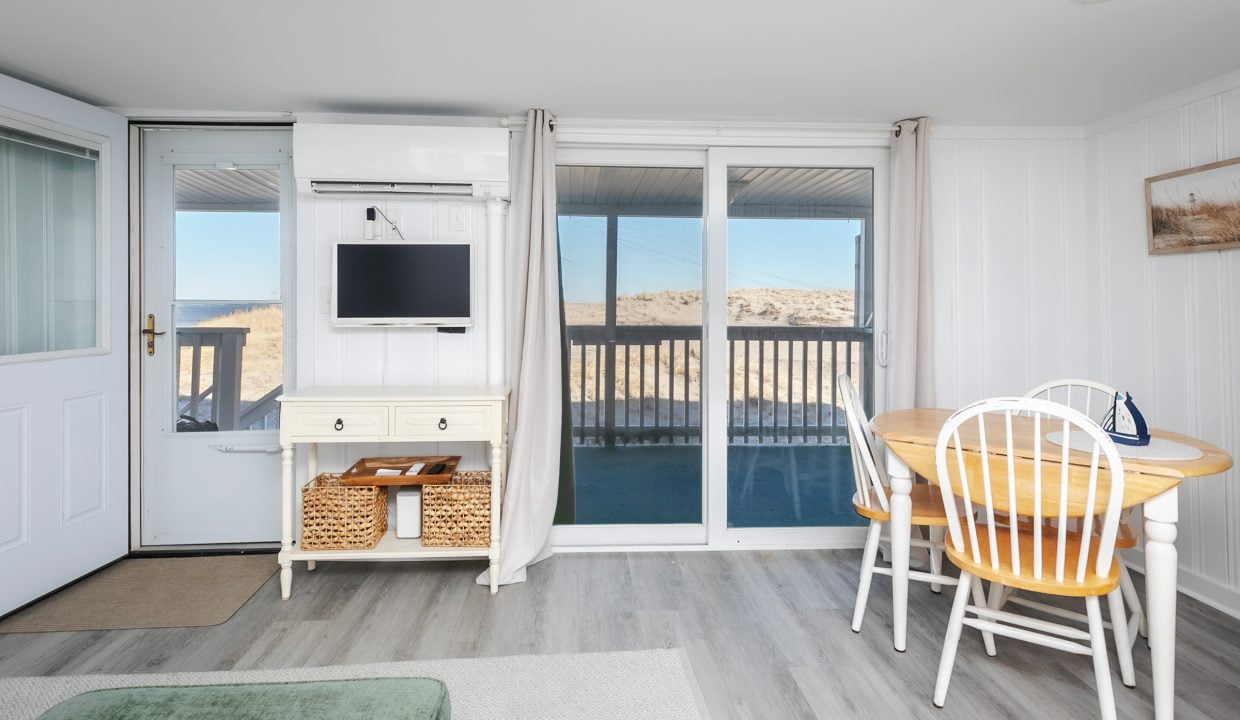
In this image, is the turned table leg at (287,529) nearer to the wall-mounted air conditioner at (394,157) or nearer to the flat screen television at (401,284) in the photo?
the flat screen television at (401,284)

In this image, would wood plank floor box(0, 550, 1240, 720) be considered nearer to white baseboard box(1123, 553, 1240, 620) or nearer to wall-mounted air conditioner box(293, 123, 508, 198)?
white baseboard box(1123, 553, 1240, 620)

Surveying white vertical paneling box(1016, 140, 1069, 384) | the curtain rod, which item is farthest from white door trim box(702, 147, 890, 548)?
white vertical paneling box(1016, 140, 1069, 384)

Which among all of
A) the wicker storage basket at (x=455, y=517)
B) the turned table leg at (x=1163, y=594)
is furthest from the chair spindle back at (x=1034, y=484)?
the wicker storage basket at (x=455, y=517)

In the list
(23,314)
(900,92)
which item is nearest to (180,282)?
(23,314)

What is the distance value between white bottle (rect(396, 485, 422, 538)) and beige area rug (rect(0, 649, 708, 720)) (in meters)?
0.76

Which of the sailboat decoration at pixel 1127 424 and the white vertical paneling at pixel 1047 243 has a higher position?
the white vertical paneling at pixel 1047 243

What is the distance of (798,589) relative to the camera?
107 inches

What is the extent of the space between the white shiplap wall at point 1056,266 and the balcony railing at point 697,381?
57 cm

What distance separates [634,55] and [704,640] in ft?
7.21

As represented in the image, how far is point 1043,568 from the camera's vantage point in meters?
1.83

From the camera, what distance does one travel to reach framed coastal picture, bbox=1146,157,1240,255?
2518mm

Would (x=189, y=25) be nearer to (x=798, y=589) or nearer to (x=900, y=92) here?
(x=900, y=92)

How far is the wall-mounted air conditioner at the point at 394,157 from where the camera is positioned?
9.17 ft

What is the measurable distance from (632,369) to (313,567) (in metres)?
1.78
